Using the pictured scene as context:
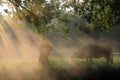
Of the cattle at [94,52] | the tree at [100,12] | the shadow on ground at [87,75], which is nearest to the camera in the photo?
the shadow on ground at [87,75]

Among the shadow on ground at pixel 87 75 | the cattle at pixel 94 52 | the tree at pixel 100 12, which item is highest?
the tree at pixel 100 12

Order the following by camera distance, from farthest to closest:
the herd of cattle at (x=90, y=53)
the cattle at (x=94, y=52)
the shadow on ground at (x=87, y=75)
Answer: the cattle at (x=94, y=52), the herd of cattle at (x=90, y=53), the shadow on ground at (x=87, y=75)

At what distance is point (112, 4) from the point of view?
23281 mm

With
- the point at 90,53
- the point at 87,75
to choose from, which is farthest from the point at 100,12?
the point at 87,75

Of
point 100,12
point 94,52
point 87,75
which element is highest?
point 100,12

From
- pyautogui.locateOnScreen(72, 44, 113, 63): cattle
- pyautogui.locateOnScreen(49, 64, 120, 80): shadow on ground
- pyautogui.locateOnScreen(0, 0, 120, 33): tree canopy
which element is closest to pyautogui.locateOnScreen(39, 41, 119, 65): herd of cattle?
pyautogui.locateOnScreen(72, 44, 113, 63): cattle

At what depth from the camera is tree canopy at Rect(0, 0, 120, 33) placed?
24.2 metres

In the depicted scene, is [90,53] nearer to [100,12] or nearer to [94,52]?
[94,52]

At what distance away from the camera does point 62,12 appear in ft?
83.8

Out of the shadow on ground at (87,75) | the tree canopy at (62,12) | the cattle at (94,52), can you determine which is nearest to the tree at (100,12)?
the tree canopy at (62,12)

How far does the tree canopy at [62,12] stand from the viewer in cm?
2425

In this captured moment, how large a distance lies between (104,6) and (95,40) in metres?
47.4

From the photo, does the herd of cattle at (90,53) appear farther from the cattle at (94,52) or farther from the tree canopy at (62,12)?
the tree canopy at (62,12)

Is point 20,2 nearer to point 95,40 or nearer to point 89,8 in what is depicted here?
point 89,8
